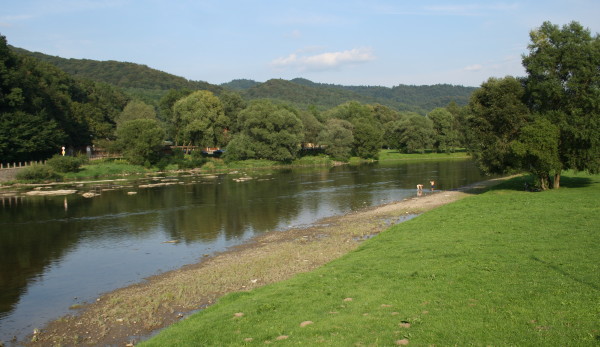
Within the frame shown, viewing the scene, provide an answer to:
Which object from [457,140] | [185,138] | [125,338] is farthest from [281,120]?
[125,338]

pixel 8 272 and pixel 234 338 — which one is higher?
pixel 234 338

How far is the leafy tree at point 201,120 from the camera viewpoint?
106m

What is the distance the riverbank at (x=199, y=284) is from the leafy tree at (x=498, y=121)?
1507 cm

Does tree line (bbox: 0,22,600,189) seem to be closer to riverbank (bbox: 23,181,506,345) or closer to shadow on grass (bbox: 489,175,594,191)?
shadow on grass (bbox: 489,175,594,191)

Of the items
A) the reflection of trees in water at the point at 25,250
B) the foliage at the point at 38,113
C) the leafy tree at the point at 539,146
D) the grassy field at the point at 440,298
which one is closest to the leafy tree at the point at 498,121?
the leafy tree at the point at 539,146

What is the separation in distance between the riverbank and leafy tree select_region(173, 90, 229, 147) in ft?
252

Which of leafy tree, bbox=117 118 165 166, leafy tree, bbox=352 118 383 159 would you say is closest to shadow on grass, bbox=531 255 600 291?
leafy tree, bbox=117 118 165 166

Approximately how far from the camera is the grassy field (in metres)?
10.4

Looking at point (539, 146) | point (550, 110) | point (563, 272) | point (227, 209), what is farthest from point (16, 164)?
point (563, 272)

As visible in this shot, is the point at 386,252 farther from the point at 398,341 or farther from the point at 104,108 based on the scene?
the point at 104,108

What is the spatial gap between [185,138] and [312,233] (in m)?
81.6

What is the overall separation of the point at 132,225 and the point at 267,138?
218 feet

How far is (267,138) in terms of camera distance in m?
104

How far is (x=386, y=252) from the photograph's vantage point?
20.6m
